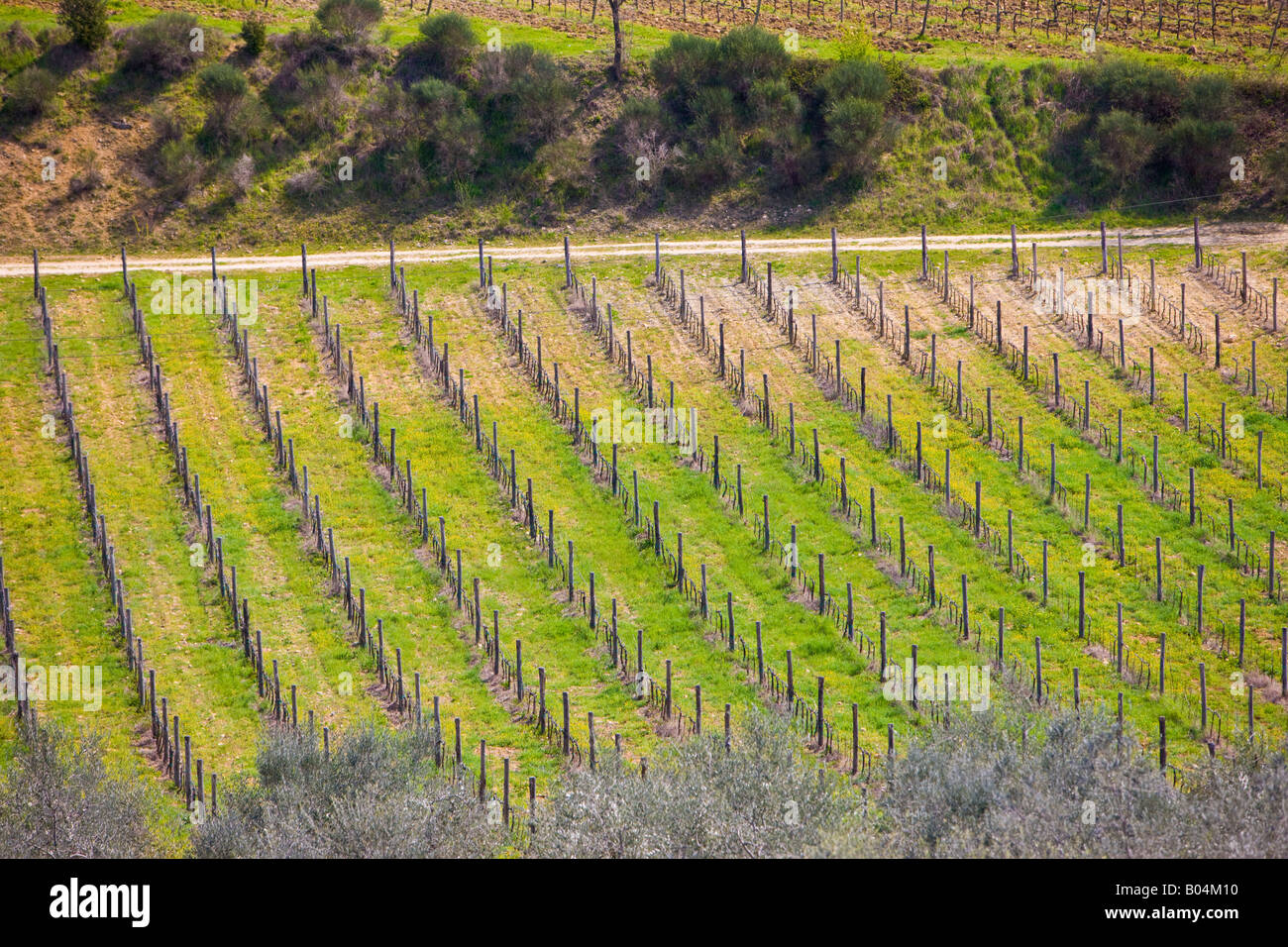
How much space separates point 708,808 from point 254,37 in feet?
144

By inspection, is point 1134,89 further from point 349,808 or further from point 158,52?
point 349,808

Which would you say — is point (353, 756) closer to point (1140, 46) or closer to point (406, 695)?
point (406, 695)

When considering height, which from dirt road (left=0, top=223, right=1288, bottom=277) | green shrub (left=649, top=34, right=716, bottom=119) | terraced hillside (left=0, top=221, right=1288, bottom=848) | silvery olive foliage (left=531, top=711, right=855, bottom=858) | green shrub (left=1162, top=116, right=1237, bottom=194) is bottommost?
terraced hillside (left=0, top=221, right=1288, bottom=848)

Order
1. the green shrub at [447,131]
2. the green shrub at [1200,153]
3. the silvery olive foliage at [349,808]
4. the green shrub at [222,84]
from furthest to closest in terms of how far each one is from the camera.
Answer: the green shrub at [447,131] < the green shrub at [222,84] < the green shrub at [1200,153] < the silvery olive foliage at [349,808]

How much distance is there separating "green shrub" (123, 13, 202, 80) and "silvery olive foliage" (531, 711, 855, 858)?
4075 cm

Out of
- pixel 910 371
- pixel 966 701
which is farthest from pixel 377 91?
pixel 966 701

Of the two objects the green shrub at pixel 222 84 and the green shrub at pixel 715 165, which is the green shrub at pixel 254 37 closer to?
the green shrub at pixel 222 84

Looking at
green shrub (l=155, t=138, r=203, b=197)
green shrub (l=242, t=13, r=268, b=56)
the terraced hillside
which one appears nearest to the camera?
the terraced hillside

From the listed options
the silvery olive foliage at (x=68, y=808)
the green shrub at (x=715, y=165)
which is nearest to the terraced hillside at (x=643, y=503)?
the silvery olive foliage at (x=68, y=808)

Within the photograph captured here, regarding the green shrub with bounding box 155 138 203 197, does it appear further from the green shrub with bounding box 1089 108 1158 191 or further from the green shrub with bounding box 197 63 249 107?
the green shrub with bounding box 1089 108 1158 191

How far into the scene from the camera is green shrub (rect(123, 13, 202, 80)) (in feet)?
197

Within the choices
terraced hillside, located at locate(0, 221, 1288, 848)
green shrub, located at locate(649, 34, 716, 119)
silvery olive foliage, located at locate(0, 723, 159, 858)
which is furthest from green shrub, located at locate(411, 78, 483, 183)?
silvery olive foliage, located at locate(0, 723, 159, 858)

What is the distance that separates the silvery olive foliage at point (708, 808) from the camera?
24.1 metres

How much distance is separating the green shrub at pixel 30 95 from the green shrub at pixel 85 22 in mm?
2499
